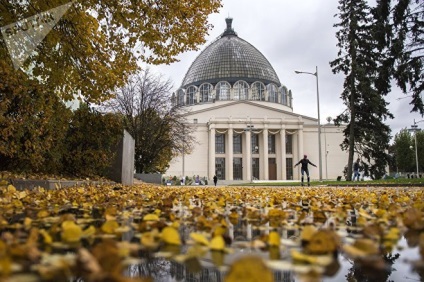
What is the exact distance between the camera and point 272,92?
81438 millimetres

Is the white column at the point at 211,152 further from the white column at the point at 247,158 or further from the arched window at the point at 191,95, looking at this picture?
the arched window at the point at 191,95

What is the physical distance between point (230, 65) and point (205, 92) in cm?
888

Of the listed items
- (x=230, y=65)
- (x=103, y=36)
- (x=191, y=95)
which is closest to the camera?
(x=103, y=36)

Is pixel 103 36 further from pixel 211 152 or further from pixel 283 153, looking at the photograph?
pixel 283 153

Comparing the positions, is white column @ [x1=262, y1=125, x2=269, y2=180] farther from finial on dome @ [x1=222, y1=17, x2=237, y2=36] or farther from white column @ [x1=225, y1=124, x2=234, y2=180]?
finial on dome @ [x1=222, y1=17, x2=237, y2=36]

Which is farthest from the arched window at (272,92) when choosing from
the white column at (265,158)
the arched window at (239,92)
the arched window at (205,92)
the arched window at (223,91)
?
the white column at (265,158)

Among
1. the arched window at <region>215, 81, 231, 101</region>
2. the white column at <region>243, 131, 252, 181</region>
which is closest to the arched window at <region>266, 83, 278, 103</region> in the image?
the arched window at <region>215, 81, 231, 101</region>

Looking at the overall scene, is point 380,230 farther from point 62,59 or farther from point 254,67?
point 254,67

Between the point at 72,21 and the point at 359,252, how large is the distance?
8217mm

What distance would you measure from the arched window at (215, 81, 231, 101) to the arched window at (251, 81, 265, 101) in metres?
5.63

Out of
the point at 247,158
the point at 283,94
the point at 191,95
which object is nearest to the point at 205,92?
the point at 191,95

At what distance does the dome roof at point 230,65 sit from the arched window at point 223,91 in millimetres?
1370

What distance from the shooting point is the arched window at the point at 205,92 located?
79.2 m

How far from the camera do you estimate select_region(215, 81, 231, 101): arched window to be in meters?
78.8
